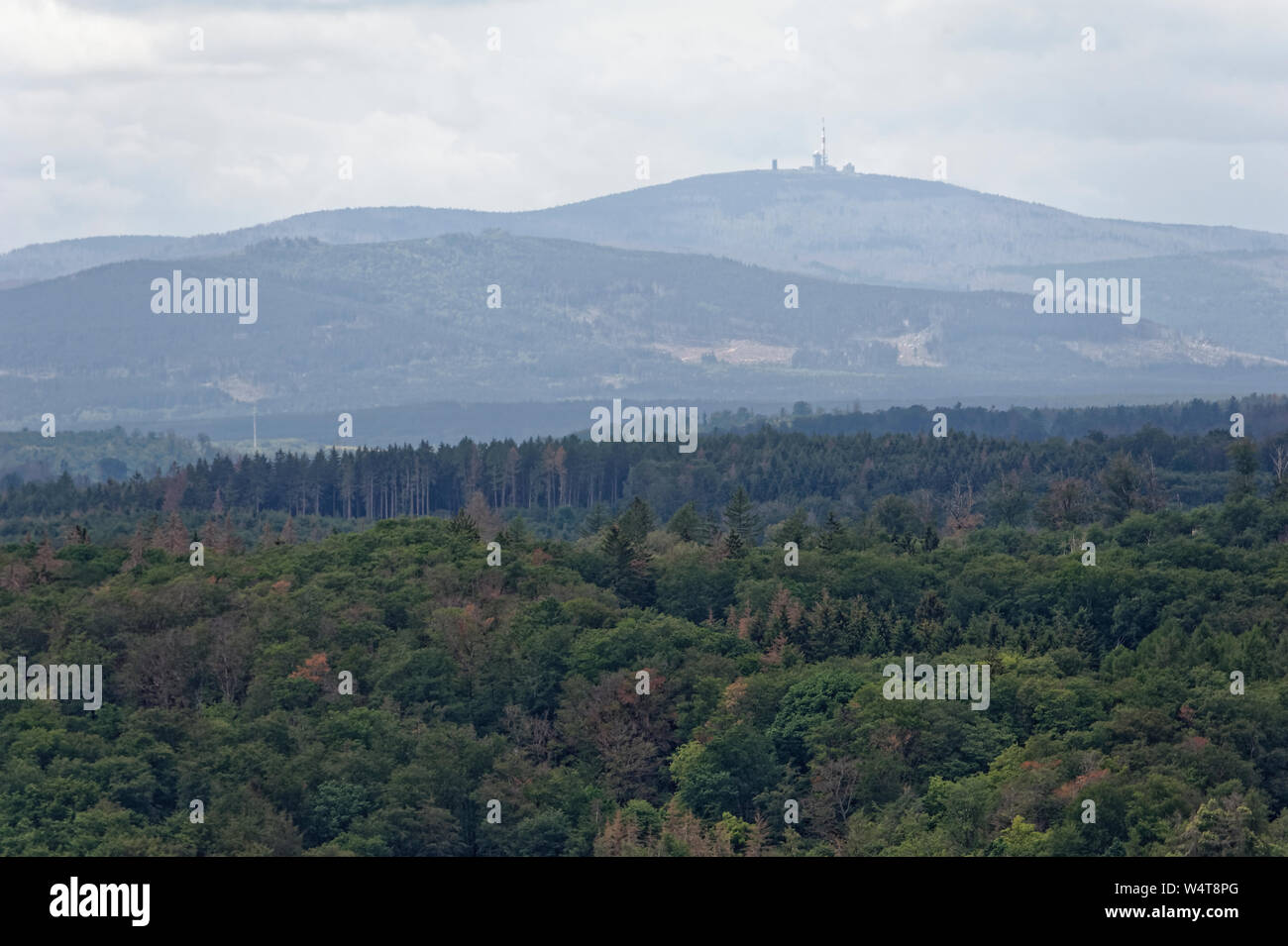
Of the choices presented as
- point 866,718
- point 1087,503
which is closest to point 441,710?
point 866,718

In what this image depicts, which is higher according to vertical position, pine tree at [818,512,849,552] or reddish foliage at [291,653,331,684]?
pine tree at [818,512,849,552]

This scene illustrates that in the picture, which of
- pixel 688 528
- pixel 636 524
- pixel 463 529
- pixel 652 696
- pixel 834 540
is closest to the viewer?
pixel 652 696

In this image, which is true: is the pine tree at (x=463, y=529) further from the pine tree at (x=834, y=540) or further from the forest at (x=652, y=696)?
the pine tree at (x=834, y=540)

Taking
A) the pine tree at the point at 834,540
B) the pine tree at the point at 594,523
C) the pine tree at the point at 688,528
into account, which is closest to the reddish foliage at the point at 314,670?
the pine tree at the point at 834,540

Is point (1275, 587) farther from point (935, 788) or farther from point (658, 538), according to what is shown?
point (658, 538)

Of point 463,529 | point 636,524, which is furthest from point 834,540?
point 463,529

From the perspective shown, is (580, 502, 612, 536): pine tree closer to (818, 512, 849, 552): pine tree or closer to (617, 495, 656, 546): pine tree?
(617, 495, 656, 546): pine tree

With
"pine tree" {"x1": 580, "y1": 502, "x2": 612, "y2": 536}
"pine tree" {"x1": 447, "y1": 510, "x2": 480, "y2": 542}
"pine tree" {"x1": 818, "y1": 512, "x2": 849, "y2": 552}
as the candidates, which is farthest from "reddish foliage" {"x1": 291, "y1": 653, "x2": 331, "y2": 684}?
"pine tree" {"x1": 580, "y1": 502, "x2": 612, "y2": 536}

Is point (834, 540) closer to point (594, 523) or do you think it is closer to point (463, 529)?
point (463, 529)
